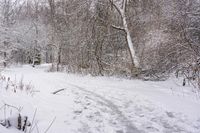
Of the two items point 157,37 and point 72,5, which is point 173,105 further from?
point 72,5

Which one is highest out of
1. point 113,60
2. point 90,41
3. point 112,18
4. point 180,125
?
point 112,18

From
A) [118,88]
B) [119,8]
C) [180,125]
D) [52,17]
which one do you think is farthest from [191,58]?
[52,17]

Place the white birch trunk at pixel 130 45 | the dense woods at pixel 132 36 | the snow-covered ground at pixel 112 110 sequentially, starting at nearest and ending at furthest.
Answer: the snow-covered ground at pixel 112 110
the dense woods at pixel 132 36
the white birch trunk at pixel 130 45

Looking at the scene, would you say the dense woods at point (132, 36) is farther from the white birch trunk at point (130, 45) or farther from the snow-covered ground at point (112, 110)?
the snow-covered ground at point (112, 110)

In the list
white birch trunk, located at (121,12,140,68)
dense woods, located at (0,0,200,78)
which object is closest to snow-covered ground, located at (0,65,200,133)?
dense woods, located at (0,0,200,78)

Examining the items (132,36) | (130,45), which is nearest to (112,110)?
(130,45)

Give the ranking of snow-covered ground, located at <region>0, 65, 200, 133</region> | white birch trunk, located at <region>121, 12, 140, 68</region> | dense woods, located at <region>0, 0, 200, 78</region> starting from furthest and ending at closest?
white birch trunk, located at <region>121, 12, 140, 68</region>, dense woods, located at <region>0, 0, 200, 78</region>, snow-covered ground, located at <region>0, 65, 200, 133</region>

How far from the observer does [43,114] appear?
230 inches

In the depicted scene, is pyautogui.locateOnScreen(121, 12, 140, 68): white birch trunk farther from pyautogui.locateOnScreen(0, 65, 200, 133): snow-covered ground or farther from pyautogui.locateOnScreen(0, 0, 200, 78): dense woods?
pyautogui.locateOnScreen(0, 65, 200, 133): snow-covered ground

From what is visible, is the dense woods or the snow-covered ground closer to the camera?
the snow-covered ground

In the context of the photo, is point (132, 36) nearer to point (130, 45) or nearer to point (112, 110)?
point (130, 45)

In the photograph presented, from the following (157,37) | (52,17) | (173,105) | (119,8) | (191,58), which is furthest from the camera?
(52,17)

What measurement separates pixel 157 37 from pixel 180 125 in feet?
25.8

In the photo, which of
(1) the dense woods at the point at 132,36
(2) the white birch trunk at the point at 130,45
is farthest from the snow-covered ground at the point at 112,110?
(2) the white birch trunk at the point at 130,45
